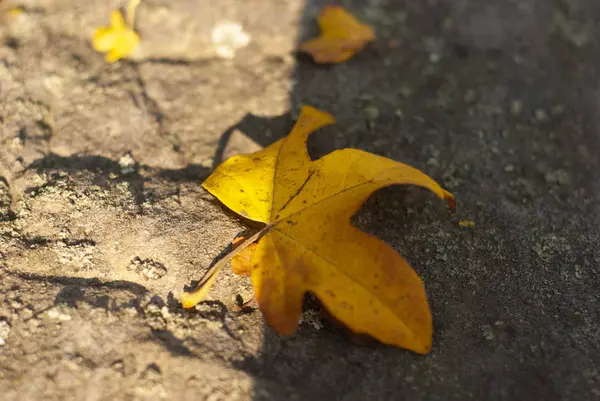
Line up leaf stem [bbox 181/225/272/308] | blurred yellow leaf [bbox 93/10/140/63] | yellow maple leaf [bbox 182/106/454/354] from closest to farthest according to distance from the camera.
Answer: yellow maple leaf [bbox 182/106/454/354], leaf stem [bbox 181/225/272/308], blurred yellow leaf [bbox 93/10/140/63]

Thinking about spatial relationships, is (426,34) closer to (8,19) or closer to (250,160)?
(250,160)

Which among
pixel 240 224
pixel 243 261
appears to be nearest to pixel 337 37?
pixel 240 224

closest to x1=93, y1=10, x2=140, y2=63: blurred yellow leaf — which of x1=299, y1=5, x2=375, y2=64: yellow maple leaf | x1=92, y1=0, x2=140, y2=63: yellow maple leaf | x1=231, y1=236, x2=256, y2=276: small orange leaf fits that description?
x1=92, y1=0, x2=140, y2=63: yellow maple leaf

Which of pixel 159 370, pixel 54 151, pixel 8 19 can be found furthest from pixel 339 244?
pixel 8 19

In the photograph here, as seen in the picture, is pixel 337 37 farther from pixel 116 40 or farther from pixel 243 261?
pixel 243 261

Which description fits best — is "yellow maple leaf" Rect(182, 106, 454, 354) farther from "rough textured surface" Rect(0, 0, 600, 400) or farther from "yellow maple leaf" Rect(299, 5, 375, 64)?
"yellow maple leaf" Rect(299, 5, 375, 64)

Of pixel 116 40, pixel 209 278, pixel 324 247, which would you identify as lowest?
pixel 209 278
